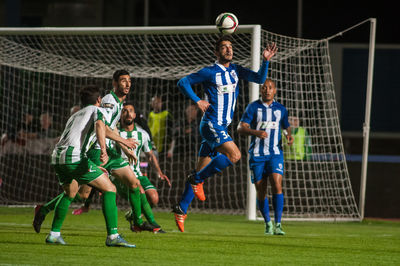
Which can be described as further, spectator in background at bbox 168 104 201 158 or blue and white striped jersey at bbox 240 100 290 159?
spectator in background at bbox 168 104 201 158

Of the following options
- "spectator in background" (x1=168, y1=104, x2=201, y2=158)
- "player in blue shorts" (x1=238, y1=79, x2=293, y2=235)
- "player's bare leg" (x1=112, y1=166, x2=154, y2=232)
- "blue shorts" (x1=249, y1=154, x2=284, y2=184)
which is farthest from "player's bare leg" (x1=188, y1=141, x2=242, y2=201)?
"spectator in background" (x1=168, y1=104, x2=201, y2=158)

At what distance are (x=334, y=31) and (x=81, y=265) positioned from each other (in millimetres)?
14212

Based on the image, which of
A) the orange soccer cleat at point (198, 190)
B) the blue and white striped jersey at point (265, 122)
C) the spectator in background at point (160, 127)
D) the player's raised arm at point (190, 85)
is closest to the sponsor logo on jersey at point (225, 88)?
the player's raised arm at point (190, 85)

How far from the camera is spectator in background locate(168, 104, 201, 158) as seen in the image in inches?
526

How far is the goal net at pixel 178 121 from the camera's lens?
12.6 m

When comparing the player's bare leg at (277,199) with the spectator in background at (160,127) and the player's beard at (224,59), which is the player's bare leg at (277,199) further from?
the spectator in background at (160,127)

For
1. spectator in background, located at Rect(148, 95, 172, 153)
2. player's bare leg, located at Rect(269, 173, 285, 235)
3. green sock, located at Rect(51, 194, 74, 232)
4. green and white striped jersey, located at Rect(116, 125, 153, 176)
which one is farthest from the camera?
spectator in background, located at Rect(148, 95, 172, 153)

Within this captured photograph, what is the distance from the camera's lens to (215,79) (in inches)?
322

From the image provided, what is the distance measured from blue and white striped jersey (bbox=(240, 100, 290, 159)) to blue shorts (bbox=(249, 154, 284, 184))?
0.24 ft

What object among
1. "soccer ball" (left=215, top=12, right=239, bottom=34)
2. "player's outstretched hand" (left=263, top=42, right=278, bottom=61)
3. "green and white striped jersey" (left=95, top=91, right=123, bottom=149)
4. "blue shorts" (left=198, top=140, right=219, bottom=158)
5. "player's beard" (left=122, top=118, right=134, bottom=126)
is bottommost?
"blue shorts" (left=198, top=140, right=219, bottom=158)

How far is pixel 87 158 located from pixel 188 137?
6576 mm

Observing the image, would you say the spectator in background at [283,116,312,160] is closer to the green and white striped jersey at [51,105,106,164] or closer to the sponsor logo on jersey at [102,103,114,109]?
the sponsor logo on jersey at [102,103,114,109]

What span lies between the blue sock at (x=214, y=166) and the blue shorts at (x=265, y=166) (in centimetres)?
132

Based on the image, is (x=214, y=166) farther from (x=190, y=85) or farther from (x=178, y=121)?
(x=178, y=121)
